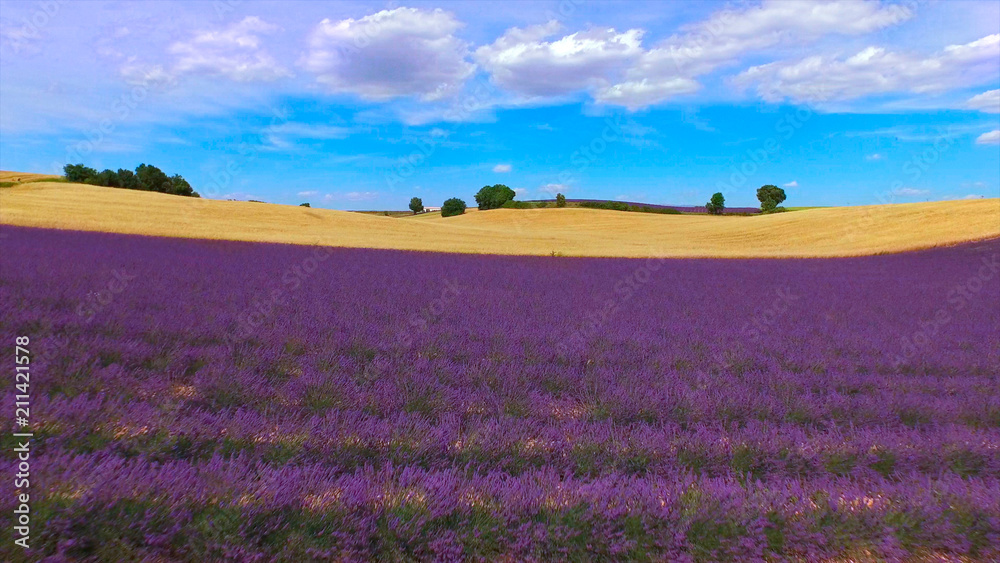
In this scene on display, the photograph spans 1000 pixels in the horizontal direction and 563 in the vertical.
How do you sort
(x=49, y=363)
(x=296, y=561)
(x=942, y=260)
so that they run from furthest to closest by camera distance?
(x=942, y=260), (x=49, y=363), (x=296, y=561)

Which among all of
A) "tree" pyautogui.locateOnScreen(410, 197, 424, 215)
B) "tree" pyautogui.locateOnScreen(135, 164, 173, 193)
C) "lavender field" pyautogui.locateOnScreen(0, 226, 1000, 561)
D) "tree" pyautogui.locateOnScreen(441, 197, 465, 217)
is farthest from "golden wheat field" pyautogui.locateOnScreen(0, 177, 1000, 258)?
"tree" pyautogui.locateOnScreen(410, 197, 424, 215)

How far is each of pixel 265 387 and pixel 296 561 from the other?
1.70 metres

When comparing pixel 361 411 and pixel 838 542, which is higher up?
pixel 361 411

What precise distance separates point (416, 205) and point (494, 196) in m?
12.8

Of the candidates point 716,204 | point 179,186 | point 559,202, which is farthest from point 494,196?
point 179,186

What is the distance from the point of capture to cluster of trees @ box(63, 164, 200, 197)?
45750 mm

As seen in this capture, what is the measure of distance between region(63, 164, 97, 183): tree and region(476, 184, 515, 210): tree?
134 ft

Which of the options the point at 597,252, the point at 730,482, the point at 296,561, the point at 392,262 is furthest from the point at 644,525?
the point at 597,252

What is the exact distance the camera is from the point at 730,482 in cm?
237

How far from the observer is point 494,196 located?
67000mm

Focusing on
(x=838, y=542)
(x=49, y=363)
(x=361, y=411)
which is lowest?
(x=838, y=542)

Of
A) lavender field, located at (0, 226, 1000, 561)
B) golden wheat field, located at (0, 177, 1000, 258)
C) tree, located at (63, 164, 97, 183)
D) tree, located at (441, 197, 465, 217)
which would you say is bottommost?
lavender field, located at (0, 226, 1000, 561)

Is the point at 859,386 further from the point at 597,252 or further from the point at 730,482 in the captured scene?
the point at 597,252

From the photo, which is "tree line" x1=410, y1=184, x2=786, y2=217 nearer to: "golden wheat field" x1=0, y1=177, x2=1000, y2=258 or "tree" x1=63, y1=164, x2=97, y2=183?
"golden wheat field" x1=0, y1=177, x2=1000, y2=258
